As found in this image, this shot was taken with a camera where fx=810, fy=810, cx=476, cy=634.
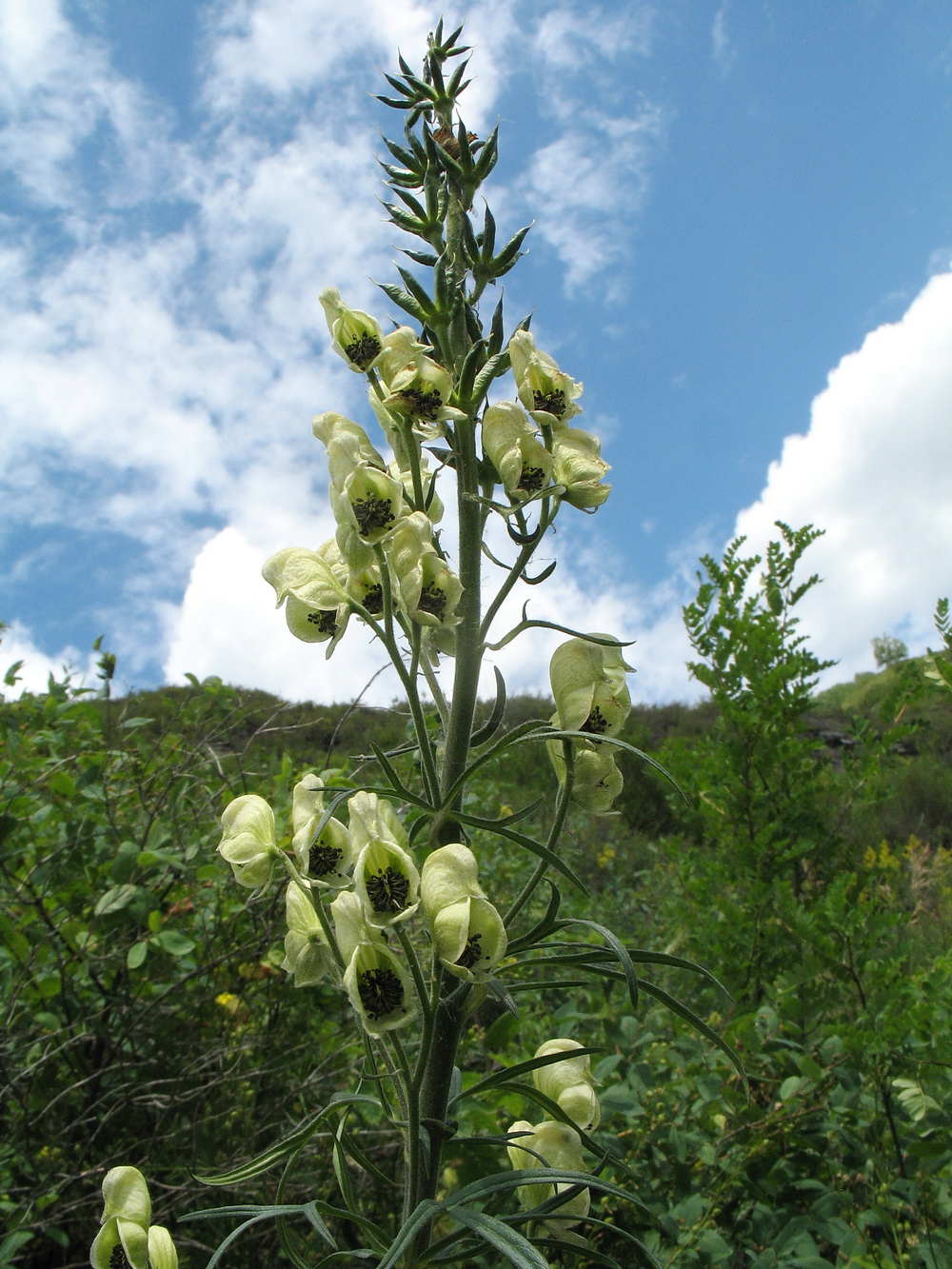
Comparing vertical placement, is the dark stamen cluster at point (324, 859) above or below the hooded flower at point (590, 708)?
below

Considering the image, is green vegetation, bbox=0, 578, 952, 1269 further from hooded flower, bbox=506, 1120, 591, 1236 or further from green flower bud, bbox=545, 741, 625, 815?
hooded flower, bbox=506, 1120, 591, 1236

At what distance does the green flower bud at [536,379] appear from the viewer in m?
1.34

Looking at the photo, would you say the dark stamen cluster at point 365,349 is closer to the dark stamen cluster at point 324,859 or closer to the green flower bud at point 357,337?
the green flower bud at point 357,337

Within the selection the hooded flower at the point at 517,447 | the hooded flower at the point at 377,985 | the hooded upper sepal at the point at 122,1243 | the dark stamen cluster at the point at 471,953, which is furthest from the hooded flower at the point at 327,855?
the hooded upper sepal at the point at 122,1243

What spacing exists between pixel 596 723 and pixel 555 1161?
2.43 ft

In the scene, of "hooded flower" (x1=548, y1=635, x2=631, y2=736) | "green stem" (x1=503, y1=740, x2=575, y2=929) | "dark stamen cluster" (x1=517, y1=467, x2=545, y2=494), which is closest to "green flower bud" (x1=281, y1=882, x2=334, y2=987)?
"green stem" (x1=503, y1=740, x2=575, y2=929)

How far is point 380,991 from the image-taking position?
113 centimetres

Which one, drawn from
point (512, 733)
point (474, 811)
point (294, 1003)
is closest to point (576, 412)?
point (512, 733)

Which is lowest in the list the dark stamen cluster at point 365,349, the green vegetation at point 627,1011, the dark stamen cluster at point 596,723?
the green vegetation at point 627,1011

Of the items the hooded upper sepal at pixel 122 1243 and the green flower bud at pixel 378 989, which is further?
the hooded upper sepal at pixel 122 1243

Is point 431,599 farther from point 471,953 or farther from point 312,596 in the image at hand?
point 471,953

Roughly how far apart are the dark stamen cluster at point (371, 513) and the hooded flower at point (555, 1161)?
100 cm

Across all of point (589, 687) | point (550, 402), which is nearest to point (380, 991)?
point (589, 687)

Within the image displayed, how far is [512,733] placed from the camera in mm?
1263
